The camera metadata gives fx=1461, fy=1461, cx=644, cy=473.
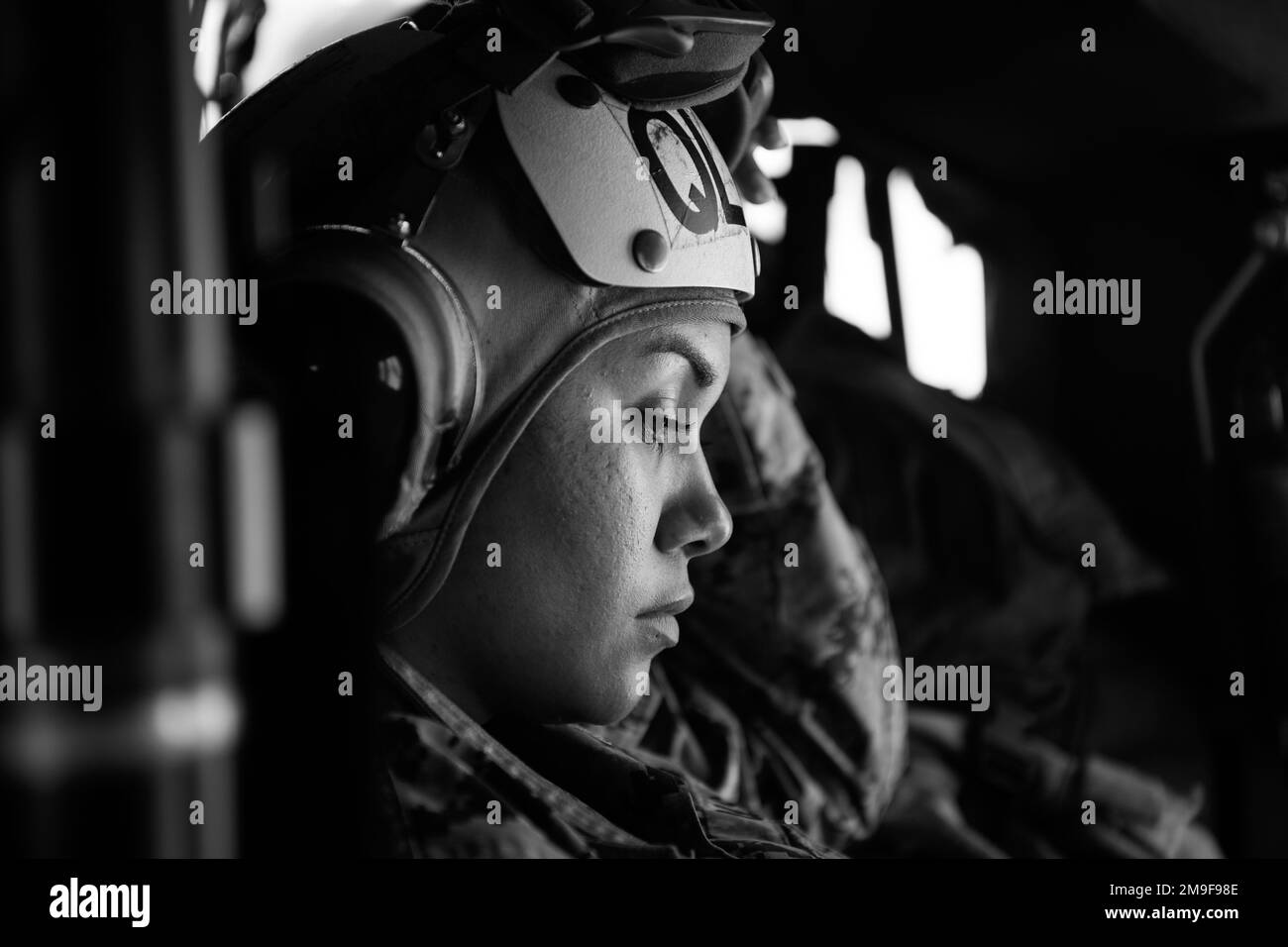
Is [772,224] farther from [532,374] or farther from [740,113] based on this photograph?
[532,374]

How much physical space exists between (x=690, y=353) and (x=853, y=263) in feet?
2.41

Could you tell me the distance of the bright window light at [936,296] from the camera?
1.48m

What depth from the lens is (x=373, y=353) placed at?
673 millimetres

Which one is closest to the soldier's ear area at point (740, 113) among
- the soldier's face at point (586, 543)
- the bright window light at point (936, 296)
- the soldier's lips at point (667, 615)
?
the soldier's face at point (586, 543)

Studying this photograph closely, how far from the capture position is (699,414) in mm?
776

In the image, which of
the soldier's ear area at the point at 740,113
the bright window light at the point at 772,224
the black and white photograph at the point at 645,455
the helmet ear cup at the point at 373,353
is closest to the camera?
the black and white photograph at the point at 645,455

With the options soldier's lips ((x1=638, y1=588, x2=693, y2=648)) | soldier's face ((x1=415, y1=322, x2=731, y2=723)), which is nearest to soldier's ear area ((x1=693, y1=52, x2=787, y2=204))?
soldier's face ((x1=415, y1=322, x2=731, y2=723))

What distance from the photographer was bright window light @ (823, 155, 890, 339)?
4.71ft

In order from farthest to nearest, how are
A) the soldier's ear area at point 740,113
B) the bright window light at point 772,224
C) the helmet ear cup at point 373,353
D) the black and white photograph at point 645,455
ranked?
the bright window light at point 772,224 → the soldier's ear area at point 740,113 → the helmet ear cup at point 373,353 → the black and white photograph at point 645,455

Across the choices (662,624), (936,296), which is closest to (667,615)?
(662,624)

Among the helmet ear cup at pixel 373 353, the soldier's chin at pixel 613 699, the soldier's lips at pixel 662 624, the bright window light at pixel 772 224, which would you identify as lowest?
the soldier's chin at pixel 613 699

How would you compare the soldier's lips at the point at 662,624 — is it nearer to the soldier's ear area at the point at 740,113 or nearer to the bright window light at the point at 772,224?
the soldier's ear area at the point at 740,113

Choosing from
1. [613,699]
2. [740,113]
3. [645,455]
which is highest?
[740,113]

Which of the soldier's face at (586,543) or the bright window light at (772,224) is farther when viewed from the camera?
the bright window light at (772,224)
